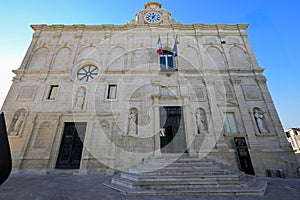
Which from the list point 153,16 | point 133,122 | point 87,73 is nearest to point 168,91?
point 133,122

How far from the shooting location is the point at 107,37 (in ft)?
36.0

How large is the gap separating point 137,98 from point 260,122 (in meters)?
7.37

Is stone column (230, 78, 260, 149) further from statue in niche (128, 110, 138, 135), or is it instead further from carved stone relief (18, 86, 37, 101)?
carved stone relief (18, 86, 37, 101)

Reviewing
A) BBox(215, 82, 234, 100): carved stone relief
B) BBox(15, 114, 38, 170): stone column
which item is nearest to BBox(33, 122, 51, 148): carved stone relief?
BBox(15, 114, 38, 170): stone column

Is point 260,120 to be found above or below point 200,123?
above

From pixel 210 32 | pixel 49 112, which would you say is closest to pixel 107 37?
pixel 49 112

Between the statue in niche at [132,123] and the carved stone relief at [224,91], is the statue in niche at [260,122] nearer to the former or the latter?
the carved stone relief at [224,91]

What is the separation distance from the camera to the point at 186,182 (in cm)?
420

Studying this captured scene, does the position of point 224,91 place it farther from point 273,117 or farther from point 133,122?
point 133,122

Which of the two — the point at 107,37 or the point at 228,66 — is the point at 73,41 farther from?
the point at 228,66

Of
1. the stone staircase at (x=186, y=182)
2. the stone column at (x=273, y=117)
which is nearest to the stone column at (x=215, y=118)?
the stone staircase at (x=186, y=182)

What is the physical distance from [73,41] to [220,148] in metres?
12.6

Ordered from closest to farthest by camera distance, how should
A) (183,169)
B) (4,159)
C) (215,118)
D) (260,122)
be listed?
1. (4,159)
2. (183,169)
3. (260,122)
4. (215,118)

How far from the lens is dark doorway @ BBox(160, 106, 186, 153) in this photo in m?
7.66
